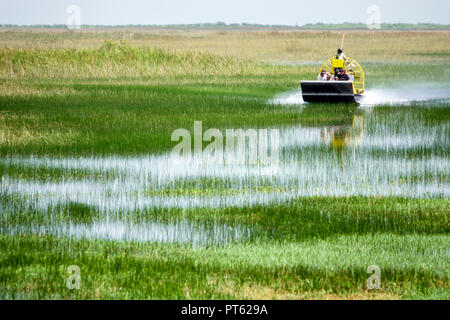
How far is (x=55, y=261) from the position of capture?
9.76 m

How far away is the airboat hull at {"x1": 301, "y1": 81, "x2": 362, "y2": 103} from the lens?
28812 mm

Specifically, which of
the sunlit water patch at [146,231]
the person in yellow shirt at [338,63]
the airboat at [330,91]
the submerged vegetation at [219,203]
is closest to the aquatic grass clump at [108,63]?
the submerged vegetation at [219,203]

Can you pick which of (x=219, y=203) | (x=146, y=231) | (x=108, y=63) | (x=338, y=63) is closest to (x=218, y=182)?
(x=219, y=203)

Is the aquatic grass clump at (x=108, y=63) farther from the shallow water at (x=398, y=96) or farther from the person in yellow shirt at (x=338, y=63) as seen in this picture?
the person in yellow shirt at (x=338, y=63)

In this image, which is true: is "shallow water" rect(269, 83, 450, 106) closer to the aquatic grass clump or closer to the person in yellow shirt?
the person in yellow shirt

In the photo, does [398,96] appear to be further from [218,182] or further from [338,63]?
[218,182]

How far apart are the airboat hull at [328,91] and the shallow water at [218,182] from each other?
8423 mm

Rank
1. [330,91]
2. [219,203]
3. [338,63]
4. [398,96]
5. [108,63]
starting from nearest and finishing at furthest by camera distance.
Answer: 1. [219,203]
2. [330,91]
3. [338,63]
4. [398,96]
5. [108,63]

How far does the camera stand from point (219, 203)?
13562mm

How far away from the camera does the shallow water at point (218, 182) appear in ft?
38.9

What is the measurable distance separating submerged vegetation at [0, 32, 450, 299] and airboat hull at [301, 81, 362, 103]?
1.40ft

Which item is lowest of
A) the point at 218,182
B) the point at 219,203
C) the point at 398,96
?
the point at 219,203

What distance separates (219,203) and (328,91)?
16.6 meters
